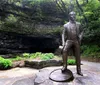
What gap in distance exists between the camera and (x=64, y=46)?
5250 mm

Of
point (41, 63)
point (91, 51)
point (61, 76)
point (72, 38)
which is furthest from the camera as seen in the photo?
point (91, 51)

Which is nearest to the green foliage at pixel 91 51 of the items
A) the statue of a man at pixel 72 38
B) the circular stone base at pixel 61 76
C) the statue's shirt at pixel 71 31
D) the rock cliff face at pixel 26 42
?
the rock cliff face at pixel 26 42

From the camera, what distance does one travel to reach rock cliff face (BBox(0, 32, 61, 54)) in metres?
13.6

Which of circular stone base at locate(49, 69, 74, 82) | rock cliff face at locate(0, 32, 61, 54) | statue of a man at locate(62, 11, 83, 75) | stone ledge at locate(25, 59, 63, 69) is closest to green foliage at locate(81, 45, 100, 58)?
rock cliff face at locate(0, 32, 61, 54)

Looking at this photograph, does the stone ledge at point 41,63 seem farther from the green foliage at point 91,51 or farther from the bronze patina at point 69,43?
the green foliage at point 91,51

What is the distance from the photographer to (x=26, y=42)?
1518 centimetres

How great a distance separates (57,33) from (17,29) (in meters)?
3.80

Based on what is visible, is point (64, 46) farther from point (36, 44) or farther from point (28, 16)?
point (36, 44)

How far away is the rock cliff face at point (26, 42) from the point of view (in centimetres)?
1356

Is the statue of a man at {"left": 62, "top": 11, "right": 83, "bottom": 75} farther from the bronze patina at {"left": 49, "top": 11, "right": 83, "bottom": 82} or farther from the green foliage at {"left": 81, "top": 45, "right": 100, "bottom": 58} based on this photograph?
the green foliage at {"left": 81, "top": 45, "right": 100, "bottom": 58}

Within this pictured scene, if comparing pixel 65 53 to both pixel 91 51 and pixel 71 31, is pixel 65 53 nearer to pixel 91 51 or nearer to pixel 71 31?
pixel 71 31

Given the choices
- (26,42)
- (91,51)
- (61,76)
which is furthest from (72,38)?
(26,42)

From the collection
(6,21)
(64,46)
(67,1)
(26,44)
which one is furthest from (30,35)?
(64,46)

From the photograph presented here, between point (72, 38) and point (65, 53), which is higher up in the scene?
point (72, 38)
